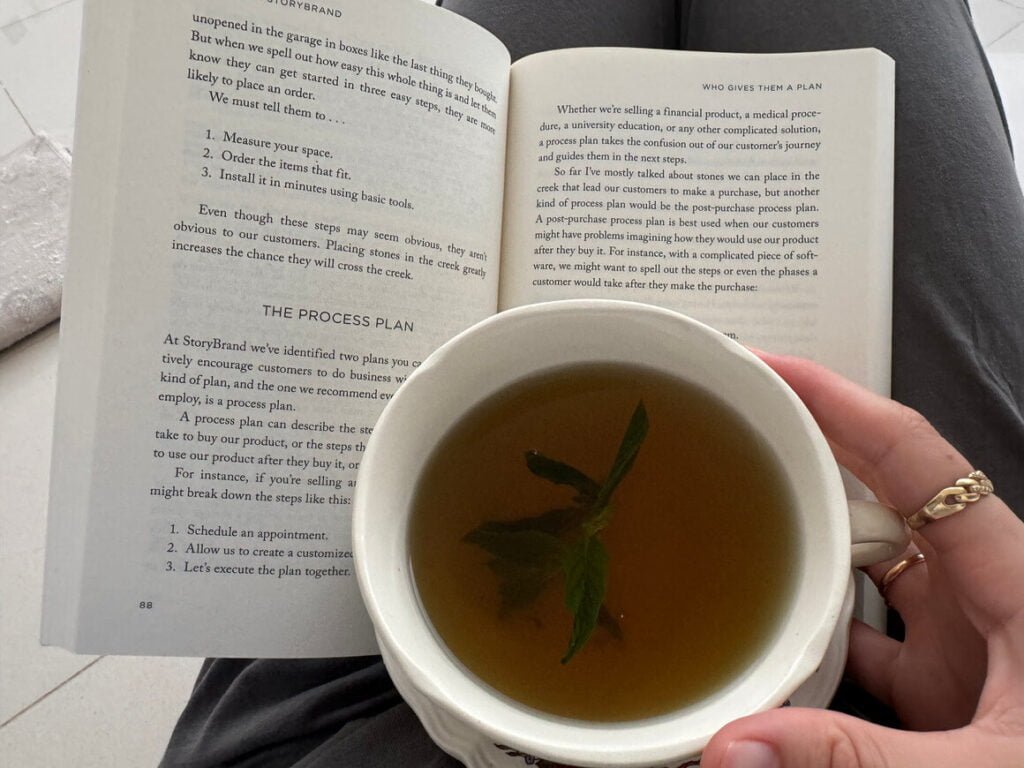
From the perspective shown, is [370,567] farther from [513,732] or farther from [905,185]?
[905,185]

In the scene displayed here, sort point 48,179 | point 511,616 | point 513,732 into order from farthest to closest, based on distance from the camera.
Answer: point 48,179 → point 511,616 → point 513,732

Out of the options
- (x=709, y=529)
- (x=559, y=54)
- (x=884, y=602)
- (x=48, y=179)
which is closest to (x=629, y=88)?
(x=559, y=54)

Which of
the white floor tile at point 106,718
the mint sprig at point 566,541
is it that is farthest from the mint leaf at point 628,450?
the white floor tile at point 106,718

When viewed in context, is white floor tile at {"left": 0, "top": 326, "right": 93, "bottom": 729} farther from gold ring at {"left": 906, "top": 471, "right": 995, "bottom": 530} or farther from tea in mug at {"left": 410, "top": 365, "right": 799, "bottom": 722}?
gold ring at {"left": 906, "top": 471, "right": 995, "bottom": 530}

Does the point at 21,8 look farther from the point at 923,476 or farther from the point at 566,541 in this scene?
the point at 923,476

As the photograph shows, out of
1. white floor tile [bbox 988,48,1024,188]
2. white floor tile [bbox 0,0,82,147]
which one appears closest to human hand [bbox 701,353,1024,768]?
white floor tile [bbox 988,48,1024,188]

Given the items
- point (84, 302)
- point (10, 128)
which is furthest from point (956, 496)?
point (10, 128)
